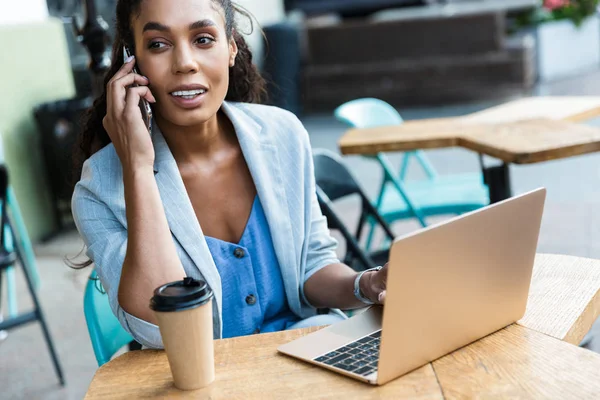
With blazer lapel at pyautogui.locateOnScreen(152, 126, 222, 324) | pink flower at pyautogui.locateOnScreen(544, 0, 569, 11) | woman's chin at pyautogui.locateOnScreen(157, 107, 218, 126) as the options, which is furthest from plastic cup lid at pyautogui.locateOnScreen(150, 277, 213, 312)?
pink flower at pyautogui.locateOnScreen(544, 0, 569, 11)

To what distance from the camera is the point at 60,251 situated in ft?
16.5

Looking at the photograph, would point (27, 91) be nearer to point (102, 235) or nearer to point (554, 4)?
point (102, 235)

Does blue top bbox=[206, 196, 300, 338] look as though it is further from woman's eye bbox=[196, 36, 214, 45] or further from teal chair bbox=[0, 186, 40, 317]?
teal chair bbox=[0, 186, 40, 317]

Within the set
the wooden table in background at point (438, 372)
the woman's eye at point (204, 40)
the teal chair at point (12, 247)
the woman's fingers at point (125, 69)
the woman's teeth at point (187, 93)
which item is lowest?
the teal chair at point (12, 247)

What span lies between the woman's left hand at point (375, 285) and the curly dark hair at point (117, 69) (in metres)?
0.60

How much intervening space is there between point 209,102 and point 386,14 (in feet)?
31.8

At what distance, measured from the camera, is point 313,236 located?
1.69 meters

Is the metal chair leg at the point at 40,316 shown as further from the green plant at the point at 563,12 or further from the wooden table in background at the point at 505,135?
the green plant at the point at 563,12

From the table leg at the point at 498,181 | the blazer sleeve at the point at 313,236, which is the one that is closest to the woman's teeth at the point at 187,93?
the blazer sleeve at the point at 313,236

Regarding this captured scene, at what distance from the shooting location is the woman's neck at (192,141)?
1635 mm

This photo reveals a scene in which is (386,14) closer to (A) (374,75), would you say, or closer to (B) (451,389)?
(A) (374,75)

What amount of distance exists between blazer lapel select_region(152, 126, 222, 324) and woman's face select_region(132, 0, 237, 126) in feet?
0.39

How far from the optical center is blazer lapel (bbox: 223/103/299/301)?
1.61 m

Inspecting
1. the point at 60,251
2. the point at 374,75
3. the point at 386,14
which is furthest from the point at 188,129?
the point at 386,14
